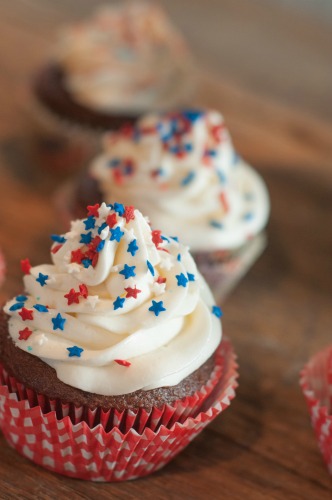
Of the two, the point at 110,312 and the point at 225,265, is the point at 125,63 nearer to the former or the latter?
the point at 225,265

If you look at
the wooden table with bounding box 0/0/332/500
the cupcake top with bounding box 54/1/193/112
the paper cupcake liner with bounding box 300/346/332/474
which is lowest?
the wooden table with bounding box 0/0/332/500

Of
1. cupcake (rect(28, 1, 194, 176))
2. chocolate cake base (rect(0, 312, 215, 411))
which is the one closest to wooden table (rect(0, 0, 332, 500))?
cupcake (rect(28, 1, 194, 176))

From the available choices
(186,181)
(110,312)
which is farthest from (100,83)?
(110,312)

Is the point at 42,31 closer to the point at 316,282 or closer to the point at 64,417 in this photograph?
the point at 316,282

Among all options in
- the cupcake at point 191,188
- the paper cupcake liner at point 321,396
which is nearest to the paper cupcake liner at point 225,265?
→ the cupcake at point 191,188

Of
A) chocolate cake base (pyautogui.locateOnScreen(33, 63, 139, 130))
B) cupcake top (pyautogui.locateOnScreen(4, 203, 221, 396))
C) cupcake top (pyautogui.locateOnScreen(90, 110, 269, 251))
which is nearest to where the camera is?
cupcake top (pyautogui.locateOnScreen(4, 203, 221, 396))

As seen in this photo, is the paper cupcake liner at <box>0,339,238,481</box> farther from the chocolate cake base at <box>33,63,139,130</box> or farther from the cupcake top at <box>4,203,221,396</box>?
the chocolate cake base at <box>33,63,139,130</box>

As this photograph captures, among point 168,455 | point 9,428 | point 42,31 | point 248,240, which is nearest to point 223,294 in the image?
point 248,240

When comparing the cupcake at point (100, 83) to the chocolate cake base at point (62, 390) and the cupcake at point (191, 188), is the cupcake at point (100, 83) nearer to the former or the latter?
the cupcake at point (191, 188)
